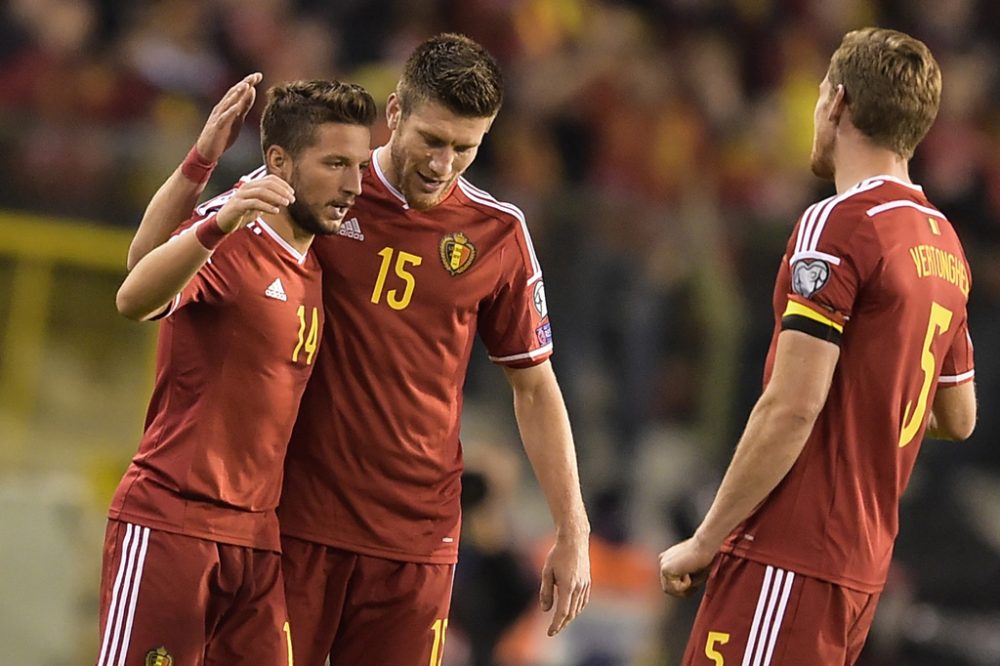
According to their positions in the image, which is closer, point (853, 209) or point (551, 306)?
point (853, 209)

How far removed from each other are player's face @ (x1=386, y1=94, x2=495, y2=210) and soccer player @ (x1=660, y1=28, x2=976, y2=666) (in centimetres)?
Result: 95

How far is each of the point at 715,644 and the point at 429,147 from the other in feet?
5.16

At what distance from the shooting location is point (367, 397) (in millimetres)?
5031

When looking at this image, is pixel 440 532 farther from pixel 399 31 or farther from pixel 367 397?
pixel 399 31

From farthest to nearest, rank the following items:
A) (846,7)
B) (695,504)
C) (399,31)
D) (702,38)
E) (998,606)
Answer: (846,7) → (702,38) → (399,31) → (998,606) → (695,504)

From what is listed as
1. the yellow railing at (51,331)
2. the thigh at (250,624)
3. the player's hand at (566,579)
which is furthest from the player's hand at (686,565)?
the yellow railing at (51,331)

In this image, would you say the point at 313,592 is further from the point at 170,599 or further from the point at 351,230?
the point at 351,230

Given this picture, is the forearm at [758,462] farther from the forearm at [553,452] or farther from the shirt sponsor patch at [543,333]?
the shirt sponsor patch at [543,333]

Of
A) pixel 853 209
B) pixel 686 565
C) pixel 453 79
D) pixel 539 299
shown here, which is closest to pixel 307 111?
pixel 453 79

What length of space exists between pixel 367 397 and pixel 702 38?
9356 millimetres

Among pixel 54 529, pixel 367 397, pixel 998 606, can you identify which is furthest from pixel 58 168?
pixel 998 606

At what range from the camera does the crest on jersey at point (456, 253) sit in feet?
16.8

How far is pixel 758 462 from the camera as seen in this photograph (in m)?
4.66

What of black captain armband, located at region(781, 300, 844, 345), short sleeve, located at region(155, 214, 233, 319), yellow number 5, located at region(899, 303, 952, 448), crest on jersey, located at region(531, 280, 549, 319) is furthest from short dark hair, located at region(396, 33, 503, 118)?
yellow number 5, located at region(899, 303, 952, 448)
